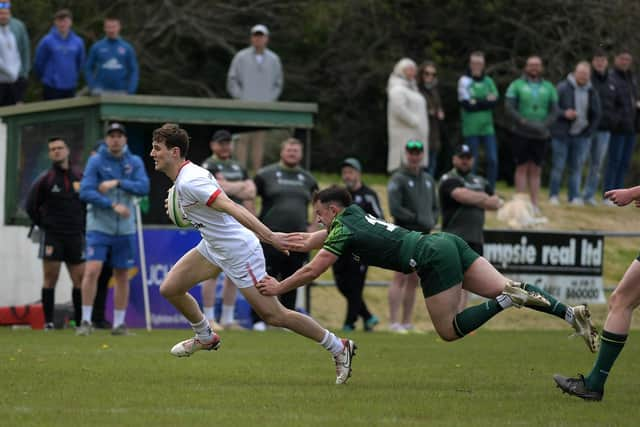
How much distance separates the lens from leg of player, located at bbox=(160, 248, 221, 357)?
36.7 ft

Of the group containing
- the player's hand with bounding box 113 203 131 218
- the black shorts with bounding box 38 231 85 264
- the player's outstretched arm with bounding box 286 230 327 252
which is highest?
the player's outstretched arm with bounding box 286 230 327 252

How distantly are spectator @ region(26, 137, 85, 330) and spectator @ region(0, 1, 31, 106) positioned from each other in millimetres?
3053

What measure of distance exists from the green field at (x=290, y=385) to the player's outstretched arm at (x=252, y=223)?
1088 millimetres

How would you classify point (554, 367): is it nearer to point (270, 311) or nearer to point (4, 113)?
point (270, 311)

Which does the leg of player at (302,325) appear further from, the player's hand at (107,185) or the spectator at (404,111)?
the spectator at (404,111)

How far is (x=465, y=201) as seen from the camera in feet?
57.6

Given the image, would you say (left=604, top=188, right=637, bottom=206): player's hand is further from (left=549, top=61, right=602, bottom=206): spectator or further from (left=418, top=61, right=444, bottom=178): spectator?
(left=549, top=61, right=602, bottom=206): spectator

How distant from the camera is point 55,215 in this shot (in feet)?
55.9

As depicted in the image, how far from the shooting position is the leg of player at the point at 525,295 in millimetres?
10336

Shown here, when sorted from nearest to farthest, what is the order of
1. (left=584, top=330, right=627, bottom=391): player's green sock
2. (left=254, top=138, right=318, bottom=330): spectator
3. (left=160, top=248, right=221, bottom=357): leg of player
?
(left=584, top=330, right=627, bottom=391): player's green sock < (left=160, top=248, right=221, bottom=357): leg of player < (left=254, top=138, right=318, bottom=330): spectator

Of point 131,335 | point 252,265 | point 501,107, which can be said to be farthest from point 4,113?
point 501,107

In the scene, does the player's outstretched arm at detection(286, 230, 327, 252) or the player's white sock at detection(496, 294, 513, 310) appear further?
the player's outstretched arm at detection(286, 230, 327, 252)

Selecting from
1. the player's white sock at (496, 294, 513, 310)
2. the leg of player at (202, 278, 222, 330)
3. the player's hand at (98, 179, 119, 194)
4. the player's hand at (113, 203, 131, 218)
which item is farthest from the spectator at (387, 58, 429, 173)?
the player's white sock at (496, 294, 513, 310)

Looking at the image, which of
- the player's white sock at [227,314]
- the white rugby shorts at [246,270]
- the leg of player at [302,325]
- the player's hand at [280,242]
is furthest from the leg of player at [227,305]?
the player's hand at [280,242]
